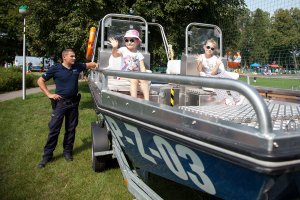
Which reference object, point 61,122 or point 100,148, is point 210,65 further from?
point 61,122

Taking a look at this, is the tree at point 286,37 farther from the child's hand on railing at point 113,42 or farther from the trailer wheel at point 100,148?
the trailer wheel at point 100,148

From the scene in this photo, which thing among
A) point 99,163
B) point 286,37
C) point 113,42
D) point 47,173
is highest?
point 286,37

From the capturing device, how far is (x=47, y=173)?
461cm

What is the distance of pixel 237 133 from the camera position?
1.79 metres

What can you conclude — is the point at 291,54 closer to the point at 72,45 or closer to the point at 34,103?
the point at 72,45

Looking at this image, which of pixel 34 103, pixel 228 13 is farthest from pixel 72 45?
pixel 228 13

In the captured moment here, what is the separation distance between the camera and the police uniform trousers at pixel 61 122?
16.0 feet

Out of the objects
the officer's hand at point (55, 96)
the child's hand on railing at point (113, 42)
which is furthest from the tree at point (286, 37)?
the officer's hand at point (55, 96)

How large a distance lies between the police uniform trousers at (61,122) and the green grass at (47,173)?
0.24 m

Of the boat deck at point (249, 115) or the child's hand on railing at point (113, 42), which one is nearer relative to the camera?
the boat deck at point (249, 115)

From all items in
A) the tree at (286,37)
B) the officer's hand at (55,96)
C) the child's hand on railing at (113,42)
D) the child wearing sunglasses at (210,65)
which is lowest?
the officer's hand at (55,96)

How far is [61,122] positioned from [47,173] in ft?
2.49

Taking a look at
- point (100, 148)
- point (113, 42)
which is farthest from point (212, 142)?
point (113, 42)

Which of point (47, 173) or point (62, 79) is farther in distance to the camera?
point (62, 79)
